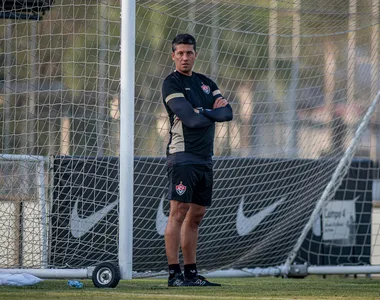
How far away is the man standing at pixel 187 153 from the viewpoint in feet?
19.2

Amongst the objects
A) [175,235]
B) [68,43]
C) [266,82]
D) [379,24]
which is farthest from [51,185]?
[379,24]

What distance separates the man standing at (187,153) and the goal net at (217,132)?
18.7 inches

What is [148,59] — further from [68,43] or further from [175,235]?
[175,235]

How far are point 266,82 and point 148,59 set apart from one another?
1395 mm

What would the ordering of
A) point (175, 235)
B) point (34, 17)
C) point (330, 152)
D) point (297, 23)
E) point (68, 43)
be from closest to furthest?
1. point (175, 235)
2. point (34, 17)
3. point (68, 43)
4. point (297, 23)
5. point (330, 152)

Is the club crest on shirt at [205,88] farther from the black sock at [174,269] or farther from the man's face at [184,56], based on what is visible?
the black sock at [174,269]

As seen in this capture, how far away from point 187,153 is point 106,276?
37.1 inches

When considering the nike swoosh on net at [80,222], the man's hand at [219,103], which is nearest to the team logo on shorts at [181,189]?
the man's hand at [219,103]

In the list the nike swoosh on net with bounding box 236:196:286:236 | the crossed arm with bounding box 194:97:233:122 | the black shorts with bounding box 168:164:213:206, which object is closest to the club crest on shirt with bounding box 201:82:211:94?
the crossed arm with bounding box 194:97:233:122

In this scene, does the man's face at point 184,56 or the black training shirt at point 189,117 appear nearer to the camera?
the black training shirt at point 189,117

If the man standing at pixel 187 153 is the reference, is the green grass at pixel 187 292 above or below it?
below

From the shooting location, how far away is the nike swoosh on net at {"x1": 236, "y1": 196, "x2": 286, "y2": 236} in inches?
333

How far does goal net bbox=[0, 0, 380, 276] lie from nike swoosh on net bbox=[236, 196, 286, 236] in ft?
0.04

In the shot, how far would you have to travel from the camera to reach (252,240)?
336 inches
